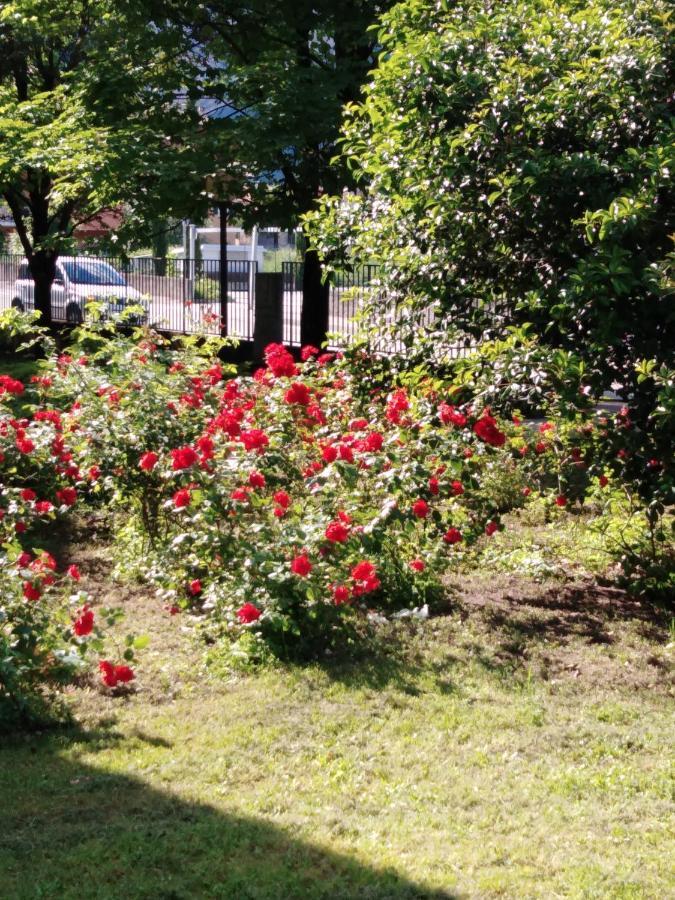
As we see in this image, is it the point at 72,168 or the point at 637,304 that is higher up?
the point at 72,168

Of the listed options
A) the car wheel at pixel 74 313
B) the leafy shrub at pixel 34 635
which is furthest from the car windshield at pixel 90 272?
the leafy shrub at pixel 34 635

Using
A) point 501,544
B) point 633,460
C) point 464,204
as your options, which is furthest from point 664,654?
point 464,204

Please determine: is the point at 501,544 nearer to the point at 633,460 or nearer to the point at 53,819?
the point at 633,460

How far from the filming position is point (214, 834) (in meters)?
3.70

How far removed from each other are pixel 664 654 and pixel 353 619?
63.8 inches

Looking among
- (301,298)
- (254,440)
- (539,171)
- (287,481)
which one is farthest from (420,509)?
(301,298)

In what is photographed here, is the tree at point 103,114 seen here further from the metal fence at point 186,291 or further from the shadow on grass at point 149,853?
the shadow on grass at point 149,853

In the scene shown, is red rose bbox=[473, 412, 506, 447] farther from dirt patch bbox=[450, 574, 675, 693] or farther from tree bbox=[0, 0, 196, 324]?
tree bbox=[0, 0, 196, 324]

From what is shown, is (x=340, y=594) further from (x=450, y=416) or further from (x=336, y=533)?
(x=450, y=416)

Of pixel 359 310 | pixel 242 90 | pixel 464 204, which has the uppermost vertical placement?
pixel 242 90

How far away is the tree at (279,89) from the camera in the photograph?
12.9 meters

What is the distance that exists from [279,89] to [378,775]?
35.9 ft

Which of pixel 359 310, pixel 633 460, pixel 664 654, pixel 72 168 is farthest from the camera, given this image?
pixel 72 168

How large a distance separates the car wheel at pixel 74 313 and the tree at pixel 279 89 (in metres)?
9.11
